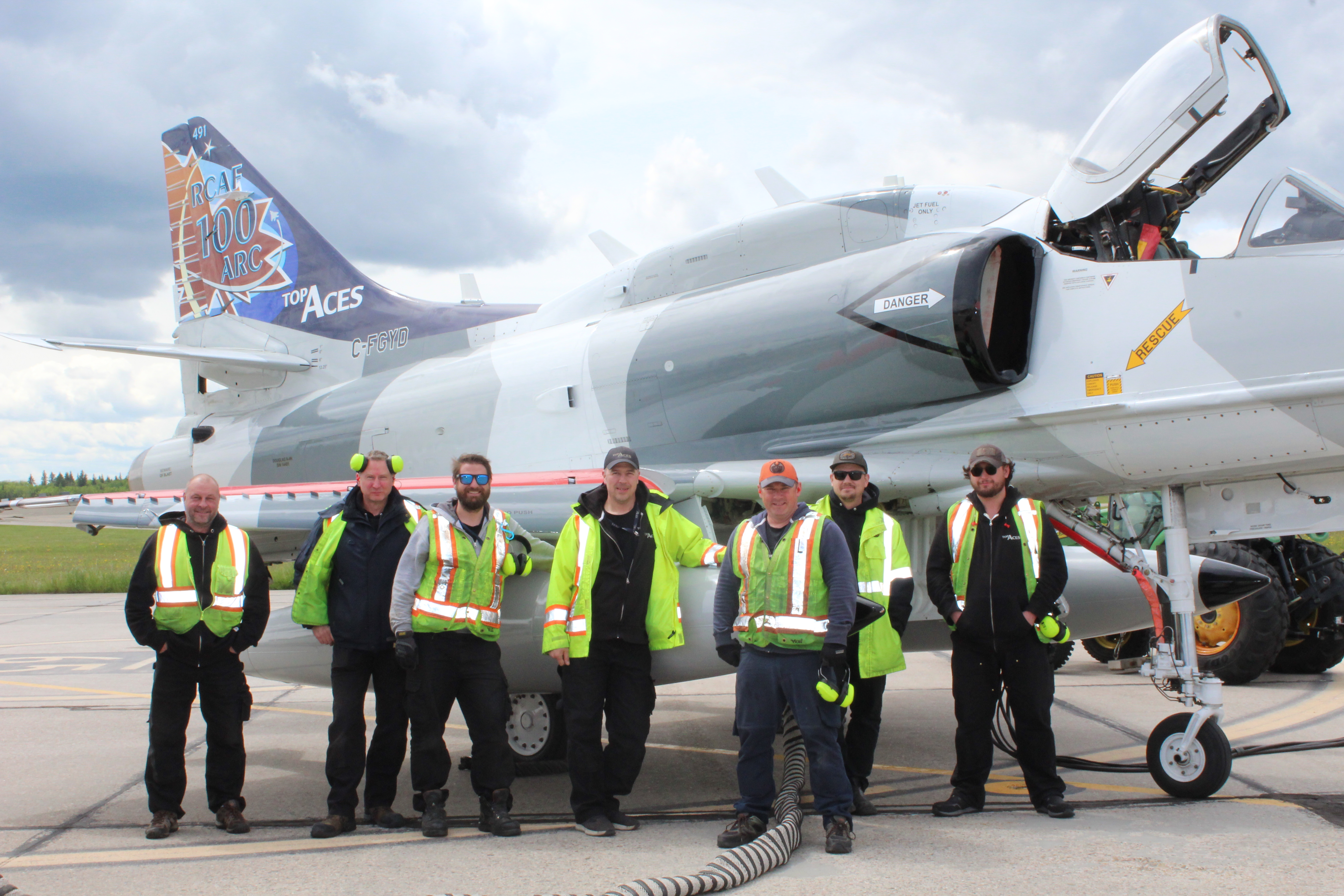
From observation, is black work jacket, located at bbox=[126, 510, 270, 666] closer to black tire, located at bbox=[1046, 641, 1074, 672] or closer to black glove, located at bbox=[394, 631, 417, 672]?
black glove, located at bbox=[394, 631, 417, 672]

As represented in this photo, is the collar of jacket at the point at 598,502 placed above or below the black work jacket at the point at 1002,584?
above

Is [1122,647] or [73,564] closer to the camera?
[1122,647]

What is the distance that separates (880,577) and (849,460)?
582mm

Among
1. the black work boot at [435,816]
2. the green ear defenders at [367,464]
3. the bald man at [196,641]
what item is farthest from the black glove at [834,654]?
the bald man at [196,641]

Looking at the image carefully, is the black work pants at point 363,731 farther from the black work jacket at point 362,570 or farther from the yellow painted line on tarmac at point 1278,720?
the yellow painted line on tarmac at point 1278,720

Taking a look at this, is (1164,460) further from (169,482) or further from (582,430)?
(169,482)

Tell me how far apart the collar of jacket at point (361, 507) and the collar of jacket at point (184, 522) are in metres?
0.58

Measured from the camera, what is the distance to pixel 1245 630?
736 cm

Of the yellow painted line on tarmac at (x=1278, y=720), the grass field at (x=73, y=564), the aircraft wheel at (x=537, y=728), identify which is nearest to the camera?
the aircraft wheel at (x=537, y=728)

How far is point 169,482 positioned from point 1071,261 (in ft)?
30.2

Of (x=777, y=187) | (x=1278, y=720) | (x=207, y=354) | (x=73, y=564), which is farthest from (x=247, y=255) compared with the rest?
(x=73, y=564)

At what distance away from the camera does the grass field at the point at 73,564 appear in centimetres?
1922

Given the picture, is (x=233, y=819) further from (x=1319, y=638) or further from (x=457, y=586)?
(x=1319, y=638)

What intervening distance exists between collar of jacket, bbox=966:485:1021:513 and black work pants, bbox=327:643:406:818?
2.87 metres
